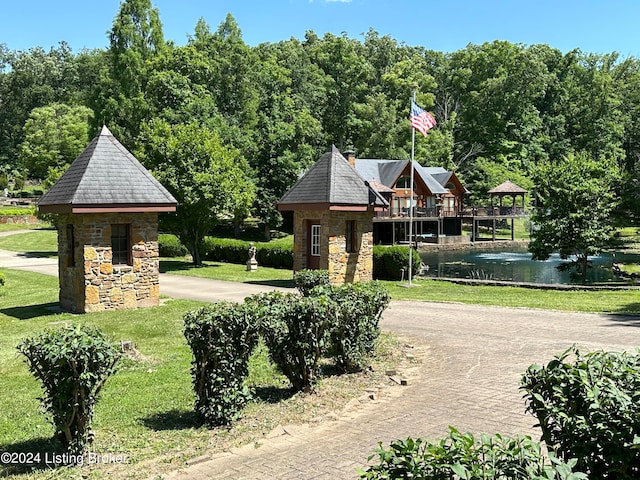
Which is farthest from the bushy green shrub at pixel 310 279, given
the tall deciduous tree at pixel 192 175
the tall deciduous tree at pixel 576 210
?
the tall deciduous tree at pixel 192 175

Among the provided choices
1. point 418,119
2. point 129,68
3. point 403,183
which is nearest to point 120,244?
point 418,119

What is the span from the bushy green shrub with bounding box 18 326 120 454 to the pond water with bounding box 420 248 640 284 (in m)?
23.0

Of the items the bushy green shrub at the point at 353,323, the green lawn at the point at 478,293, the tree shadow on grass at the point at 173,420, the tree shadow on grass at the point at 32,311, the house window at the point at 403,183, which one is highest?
the house window at the point at 403,183

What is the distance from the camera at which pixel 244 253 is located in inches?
1253

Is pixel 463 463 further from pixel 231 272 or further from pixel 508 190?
pixel 508 190

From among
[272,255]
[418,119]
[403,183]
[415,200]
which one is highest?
[403,183]

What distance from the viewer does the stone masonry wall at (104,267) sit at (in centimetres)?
1590

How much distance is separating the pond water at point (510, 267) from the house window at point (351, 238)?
9.25 metres

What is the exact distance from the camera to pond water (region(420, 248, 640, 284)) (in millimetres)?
28906

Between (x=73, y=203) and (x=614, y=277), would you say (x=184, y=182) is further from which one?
(x=614, y=277)

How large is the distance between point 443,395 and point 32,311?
515 inches

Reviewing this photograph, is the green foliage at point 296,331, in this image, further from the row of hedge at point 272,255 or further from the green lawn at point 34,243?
the green lawn at point 34,243

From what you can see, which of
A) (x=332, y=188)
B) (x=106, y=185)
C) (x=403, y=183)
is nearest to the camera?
(x=106, y=185)

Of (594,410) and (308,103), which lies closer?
(594,410)
